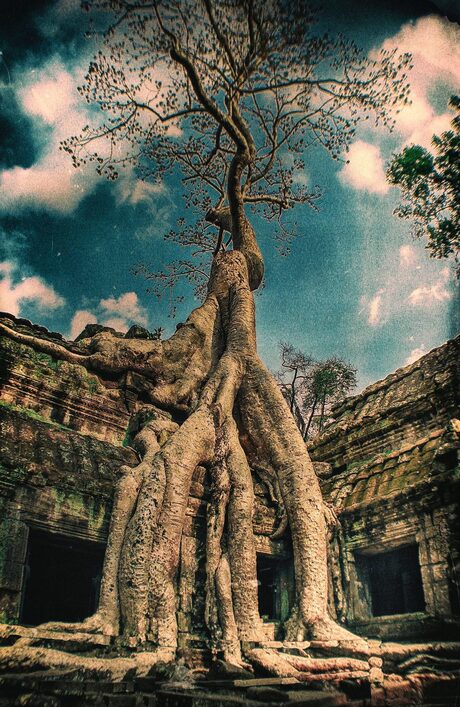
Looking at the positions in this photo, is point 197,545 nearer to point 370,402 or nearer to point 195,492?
point 195,492

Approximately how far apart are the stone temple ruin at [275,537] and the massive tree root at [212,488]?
0.20 m

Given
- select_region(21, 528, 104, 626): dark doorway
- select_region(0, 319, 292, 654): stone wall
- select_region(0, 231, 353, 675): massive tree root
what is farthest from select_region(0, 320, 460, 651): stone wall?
select_region(21, 528, 104, 626): dark doorway

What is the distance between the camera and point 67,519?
Answer: 14.0ft

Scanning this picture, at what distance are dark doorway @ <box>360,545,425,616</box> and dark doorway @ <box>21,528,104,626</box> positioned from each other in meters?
3.27

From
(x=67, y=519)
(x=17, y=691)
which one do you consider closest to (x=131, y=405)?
(x=67, y=519)

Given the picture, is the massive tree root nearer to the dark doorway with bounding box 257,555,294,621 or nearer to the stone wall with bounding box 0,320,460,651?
the stone wall with bounding box 0,320,460,651

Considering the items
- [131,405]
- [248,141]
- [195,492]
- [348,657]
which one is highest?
[248,141]

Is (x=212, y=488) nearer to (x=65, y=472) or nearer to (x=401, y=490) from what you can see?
(x=65, y=472)

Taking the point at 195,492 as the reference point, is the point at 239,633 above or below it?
below

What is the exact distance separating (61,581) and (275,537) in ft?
8.18

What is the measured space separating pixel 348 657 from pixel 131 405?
3618 mm

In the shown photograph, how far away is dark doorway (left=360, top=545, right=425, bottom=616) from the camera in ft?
18.1

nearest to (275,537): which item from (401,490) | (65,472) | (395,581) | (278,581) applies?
(278,581)

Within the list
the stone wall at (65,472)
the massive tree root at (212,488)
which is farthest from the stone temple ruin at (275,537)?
the massive tree root at (212,488)
